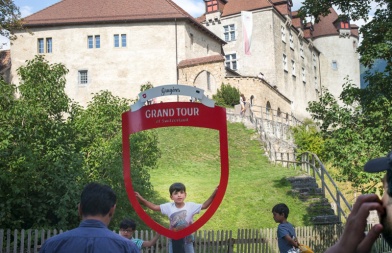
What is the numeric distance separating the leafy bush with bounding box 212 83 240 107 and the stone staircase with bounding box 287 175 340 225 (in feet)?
77.7

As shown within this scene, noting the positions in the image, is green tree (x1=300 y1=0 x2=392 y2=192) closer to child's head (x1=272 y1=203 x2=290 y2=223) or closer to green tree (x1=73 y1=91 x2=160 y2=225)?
green tree (x1=73 y1=91 x2=160 y2=225)

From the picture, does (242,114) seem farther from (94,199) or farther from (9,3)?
(94,199)

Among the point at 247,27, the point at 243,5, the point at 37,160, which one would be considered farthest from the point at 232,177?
the point at 243,5

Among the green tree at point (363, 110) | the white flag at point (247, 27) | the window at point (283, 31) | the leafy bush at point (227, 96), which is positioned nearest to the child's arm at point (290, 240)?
the green tree at point (363, 110)

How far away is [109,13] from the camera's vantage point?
164 ft

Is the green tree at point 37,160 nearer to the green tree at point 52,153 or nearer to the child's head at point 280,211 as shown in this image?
the green tree at point 52,153

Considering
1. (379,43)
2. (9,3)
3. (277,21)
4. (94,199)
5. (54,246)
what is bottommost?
(54,246)

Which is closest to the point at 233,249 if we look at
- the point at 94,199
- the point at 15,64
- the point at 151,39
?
the point at 94,199

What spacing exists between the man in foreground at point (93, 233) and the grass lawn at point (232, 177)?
514 inches

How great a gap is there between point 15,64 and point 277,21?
2782 centimetres

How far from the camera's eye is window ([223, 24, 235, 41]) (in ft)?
199

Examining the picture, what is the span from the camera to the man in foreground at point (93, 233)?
3535mm

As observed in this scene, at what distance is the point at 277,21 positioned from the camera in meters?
60.2

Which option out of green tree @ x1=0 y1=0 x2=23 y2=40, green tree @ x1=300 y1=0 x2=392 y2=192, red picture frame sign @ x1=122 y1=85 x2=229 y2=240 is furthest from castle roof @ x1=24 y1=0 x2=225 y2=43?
red picture frame sign @ x1=122 y1=85 x2=229 y2=240
